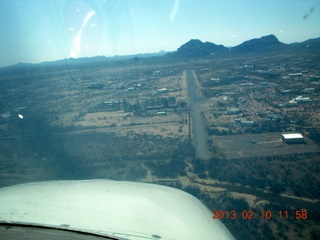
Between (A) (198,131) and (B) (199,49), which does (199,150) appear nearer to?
(A) (198,131)

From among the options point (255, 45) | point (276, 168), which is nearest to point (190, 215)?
point (276, 168)

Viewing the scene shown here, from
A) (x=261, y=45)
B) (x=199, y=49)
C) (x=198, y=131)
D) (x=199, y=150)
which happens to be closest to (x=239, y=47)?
(x=261, y=45)

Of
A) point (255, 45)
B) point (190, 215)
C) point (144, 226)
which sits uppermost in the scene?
point (144, 226)

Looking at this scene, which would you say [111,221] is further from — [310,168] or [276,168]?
[310,168]

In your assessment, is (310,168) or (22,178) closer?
(310,168)

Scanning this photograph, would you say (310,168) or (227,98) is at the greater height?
(310,168)

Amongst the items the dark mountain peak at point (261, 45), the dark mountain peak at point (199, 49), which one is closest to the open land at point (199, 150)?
the dark mountain peak at point (199, 49)

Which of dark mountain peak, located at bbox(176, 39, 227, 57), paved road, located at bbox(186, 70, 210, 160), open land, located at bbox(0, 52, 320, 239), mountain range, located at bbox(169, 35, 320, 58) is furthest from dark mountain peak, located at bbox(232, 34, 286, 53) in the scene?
paved road, located at bbox(186, 70, 210, 160)
